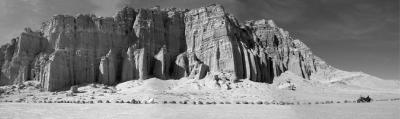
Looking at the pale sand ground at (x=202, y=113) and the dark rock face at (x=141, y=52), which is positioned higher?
the dark rock face at (x=141, y=52)

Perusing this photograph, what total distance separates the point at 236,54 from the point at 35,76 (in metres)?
48.1

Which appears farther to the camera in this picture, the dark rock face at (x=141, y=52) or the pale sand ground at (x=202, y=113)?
the dark rock face at (x=141, y=52)

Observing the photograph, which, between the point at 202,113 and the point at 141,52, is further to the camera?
the point at 141,52

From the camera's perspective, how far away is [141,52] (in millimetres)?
Answer: 83375

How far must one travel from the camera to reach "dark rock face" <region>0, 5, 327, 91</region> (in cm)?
8019

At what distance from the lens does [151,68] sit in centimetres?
8606

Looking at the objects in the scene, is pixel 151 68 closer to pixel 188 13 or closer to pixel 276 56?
pixel 188 13

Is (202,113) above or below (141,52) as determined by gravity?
below

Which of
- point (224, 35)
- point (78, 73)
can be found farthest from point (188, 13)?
point (78, 73)

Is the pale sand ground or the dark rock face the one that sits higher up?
the dark rock face

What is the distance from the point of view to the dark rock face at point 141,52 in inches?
3157

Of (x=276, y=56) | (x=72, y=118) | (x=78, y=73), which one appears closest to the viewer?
(x=72, y=118)

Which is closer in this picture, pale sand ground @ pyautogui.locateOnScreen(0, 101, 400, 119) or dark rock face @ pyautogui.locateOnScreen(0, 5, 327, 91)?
pale sand ground @ pyautogui.locateOnScreen(0, 101, 400, 119)

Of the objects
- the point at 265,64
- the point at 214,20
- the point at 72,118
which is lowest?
the point at 72,118
